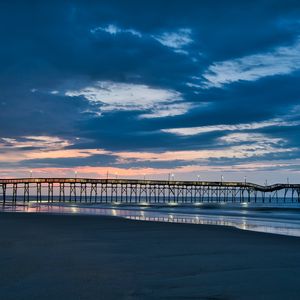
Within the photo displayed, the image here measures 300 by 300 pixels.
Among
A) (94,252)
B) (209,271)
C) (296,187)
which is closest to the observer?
(209,271)

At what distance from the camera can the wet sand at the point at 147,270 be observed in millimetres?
5906

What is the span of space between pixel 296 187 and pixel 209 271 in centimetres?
10882

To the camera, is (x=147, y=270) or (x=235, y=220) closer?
(x=147, y=270)

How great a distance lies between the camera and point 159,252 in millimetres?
10125

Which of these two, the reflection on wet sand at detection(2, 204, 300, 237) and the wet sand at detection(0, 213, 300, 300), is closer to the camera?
the wet sand at detection(0, 213, 300, 300)

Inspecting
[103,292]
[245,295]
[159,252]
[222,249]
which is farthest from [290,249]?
[103,292]

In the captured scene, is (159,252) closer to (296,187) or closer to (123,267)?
(123,267)

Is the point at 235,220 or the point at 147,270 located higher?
the point at 147,270

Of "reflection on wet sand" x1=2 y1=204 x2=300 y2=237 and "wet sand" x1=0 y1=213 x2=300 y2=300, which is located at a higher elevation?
"wet sand" x1=0 y1=213 x2=300 y2=300

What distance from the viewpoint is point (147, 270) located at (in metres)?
7.59

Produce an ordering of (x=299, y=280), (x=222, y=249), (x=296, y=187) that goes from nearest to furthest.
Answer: (x=299, y=280)
(x=222, y=249)
(x=296, y=187)

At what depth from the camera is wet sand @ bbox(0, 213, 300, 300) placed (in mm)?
5906

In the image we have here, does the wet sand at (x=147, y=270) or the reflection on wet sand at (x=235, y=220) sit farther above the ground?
the wet sand at (x=147, y=270)

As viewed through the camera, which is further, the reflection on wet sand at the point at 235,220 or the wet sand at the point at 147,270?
the reflection on wet sand at the point at 235,220
